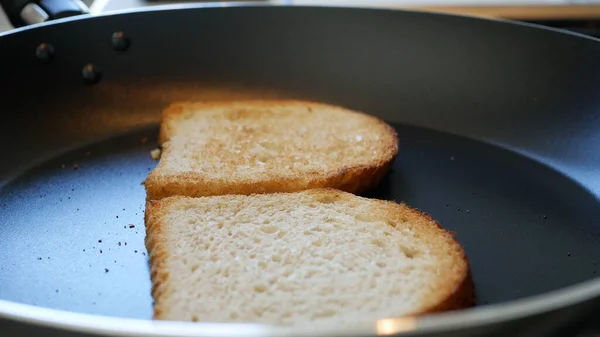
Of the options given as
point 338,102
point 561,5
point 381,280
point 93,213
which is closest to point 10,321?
point 381,280

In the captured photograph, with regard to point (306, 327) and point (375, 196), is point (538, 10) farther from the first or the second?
point (306, 327)

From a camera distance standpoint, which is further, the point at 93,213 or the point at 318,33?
the point at 318,33

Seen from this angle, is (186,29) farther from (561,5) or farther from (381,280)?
(561,5)

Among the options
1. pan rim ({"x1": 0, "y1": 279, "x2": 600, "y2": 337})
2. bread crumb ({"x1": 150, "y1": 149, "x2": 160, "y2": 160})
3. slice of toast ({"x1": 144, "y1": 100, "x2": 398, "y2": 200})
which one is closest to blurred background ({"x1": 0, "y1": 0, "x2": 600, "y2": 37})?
slice of toast ({"x1": 144, "y1": 100, "x2": 398, "y2": 200})

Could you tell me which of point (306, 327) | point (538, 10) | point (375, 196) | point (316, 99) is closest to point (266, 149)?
point (375, 196)

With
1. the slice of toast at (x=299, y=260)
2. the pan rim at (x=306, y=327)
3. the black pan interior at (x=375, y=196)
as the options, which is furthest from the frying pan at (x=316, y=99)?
the pan rim at (x=306, y=327)

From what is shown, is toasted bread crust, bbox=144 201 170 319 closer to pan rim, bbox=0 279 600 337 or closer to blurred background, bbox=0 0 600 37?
pan rim, bbox=0 279 600 337

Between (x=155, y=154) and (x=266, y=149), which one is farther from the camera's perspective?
(x=155, y=154)
